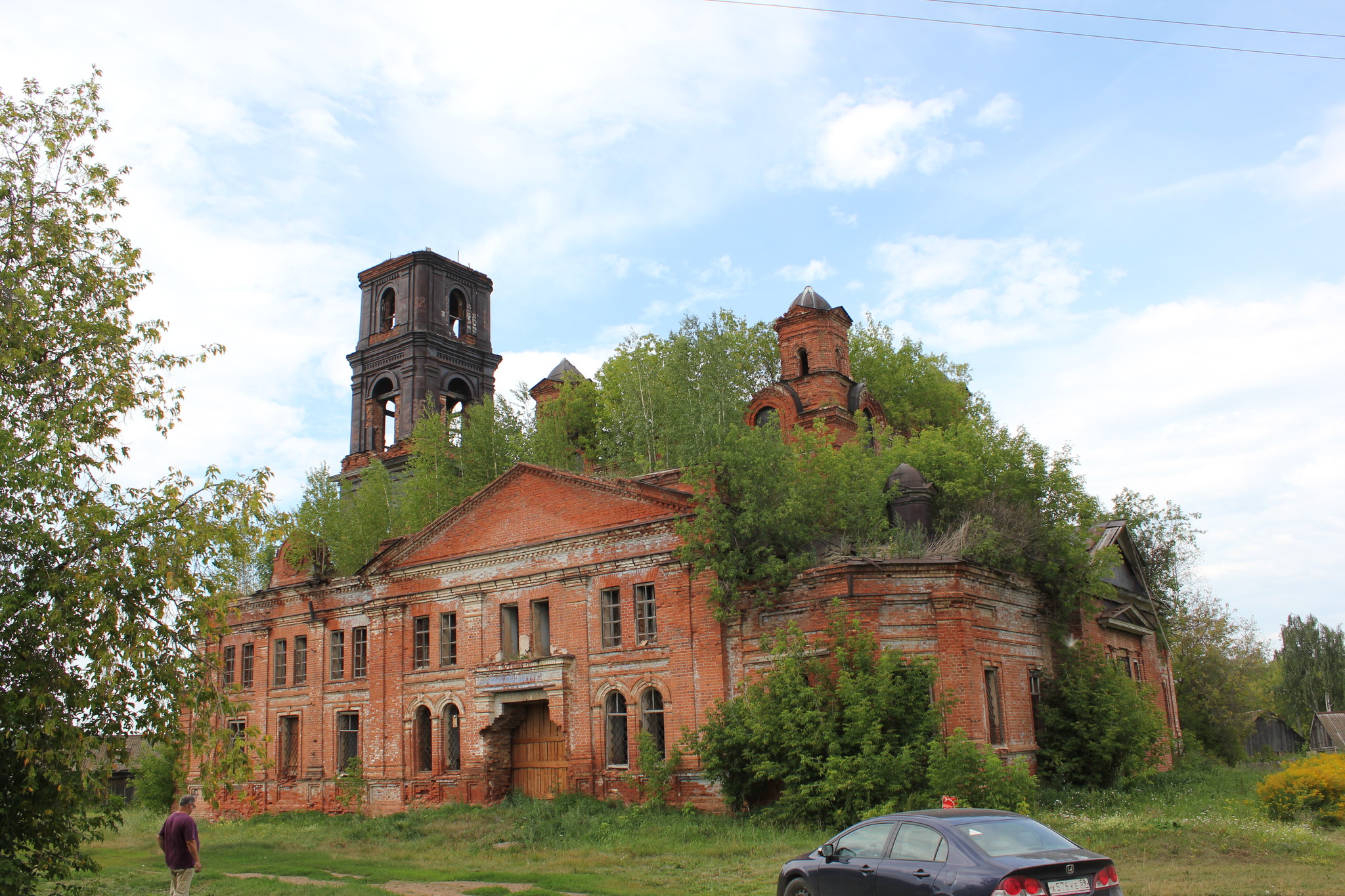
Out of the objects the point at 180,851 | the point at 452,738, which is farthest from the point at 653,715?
the point at 180,851

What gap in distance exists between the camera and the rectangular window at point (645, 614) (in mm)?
22828

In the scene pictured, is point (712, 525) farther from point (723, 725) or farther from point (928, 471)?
point (928, 471)

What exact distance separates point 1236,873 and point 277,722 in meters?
26.2

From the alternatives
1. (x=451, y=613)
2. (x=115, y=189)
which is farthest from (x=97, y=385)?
(x=451, y=613)

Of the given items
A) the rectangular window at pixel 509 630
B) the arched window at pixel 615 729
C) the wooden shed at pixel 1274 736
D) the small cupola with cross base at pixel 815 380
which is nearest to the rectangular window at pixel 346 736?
the rectangular window at pixel 509 630

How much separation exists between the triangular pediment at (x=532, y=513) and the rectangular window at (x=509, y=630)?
1.57 meters

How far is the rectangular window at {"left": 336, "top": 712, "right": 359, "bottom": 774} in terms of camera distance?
2839cm

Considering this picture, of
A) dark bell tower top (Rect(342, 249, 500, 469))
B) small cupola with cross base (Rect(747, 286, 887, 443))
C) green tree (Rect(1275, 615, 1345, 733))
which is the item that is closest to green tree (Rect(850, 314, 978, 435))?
small cupola with cross base (Rect(747, 286, 887, 443))

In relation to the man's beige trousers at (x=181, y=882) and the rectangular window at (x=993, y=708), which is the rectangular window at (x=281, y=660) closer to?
the man's beige trousers at (x=181, y=882)

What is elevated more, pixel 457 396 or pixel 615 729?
pixel 457 396

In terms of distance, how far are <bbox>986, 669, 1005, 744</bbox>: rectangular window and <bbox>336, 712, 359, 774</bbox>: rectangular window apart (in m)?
17.4

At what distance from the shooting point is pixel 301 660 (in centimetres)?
3050

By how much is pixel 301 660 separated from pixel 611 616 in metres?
12.3

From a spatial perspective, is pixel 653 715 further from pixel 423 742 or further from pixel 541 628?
pixel 423 742
